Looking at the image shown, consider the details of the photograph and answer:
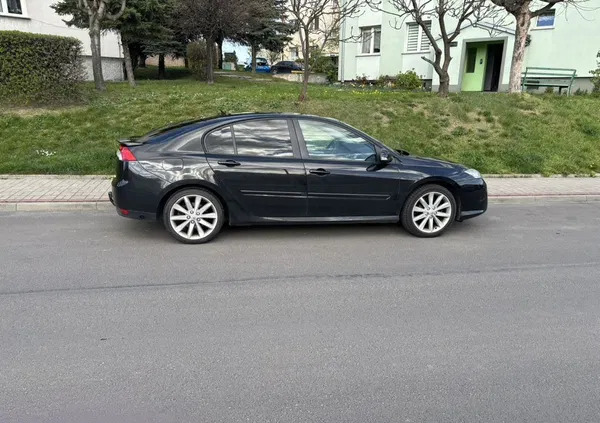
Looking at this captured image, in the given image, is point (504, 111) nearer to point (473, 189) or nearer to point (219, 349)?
point (473, 189)

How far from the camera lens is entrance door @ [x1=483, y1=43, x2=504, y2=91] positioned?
2203 centimetres

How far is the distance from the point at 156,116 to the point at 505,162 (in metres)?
8.57

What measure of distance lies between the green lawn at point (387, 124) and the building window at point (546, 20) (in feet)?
23.2

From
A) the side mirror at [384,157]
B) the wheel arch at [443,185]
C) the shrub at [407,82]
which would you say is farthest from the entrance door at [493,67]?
the side mirror at [384,157]

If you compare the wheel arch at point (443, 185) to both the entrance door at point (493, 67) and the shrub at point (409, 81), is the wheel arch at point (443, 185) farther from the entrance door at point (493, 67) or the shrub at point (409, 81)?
the entrance door at point (493, 67)

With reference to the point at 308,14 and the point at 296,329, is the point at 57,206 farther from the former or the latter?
the point at 308,14

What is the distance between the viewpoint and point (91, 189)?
24.4 ft

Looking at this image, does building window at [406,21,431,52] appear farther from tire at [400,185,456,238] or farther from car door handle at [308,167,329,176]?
car door handle at [308,167,329,176]

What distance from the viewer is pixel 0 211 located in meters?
6.55

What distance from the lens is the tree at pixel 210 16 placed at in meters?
20.5

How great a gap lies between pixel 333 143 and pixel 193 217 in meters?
1.93

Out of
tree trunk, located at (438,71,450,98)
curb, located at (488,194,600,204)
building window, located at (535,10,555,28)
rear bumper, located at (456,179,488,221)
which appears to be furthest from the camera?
building window, located at (535,10,555,28)

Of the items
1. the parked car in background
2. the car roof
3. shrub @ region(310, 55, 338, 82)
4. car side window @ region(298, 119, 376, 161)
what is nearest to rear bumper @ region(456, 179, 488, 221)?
car side window @ region(298, 119, 376, 161)

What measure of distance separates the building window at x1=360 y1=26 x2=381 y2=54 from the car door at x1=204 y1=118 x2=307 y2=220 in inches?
838
